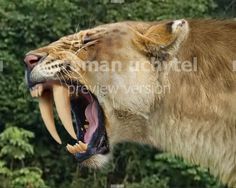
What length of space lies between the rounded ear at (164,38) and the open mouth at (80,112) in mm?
274

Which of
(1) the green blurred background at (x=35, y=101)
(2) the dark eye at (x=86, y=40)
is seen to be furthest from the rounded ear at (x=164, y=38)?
(1) the green blurred background at (x=35, y=101)

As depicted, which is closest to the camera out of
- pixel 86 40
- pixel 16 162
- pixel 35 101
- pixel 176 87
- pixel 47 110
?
pixel 176 87

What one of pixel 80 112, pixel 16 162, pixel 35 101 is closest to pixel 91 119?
pixel 80 112

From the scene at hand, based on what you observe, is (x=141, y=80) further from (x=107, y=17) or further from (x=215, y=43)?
(x=107, y=17)

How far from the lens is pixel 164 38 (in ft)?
10.5

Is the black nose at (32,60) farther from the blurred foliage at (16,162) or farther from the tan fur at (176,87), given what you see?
the blurred foliage at (16,162)

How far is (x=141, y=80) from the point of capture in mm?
3180

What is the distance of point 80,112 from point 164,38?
1.60 feet

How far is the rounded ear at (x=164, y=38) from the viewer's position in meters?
3.18

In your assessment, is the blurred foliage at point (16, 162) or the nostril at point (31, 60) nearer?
the nostril at point (31, 60)

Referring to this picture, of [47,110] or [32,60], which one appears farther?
[47,110]

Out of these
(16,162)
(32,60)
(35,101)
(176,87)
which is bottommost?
(16,162)

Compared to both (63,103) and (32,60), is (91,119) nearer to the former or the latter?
(63,103)

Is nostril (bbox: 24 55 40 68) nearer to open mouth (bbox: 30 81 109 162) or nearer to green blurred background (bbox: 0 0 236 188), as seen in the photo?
open mouth (bbox: 30 81 109 162)
